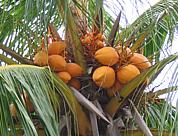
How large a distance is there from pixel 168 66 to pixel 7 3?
0.62 m

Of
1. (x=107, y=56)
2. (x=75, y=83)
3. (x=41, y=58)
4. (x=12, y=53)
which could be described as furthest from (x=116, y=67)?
(x=12, y=53)

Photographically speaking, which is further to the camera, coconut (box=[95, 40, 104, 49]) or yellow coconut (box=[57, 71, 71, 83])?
coconut (box=[95, 40, 104, 49])

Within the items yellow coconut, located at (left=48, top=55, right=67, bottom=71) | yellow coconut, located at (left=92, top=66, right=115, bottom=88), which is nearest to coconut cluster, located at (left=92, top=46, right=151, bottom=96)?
yellow coconut, located at (left=92, top=66, right=115, bottom=88)

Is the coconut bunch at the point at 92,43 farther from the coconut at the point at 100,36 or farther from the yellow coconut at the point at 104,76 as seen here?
the yellow coconut at the point at 104,76

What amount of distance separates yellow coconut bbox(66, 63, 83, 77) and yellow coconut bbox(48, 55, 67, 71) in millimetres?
23

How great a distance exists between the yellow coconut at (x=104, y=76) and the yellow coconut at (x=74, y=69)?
2.7 inches

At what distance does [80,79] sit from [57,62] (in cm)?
12

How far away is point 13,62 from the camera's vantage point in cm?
168

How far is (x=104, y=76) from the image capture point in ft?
5.30

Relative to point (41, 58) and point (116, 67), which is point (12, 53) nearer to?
point (41, 58)

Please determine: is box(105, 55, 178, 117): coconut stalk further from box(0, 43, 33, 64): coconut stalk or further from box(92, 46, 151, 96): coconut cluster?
box(0, 43, 33, 64): coconut stalk

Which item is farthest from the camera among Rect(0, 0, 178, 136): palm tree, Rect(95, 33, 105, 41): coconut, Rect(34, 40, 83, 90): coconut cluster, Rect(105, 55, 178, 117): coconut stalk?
Rect(95, 33, 105, 41): coconut

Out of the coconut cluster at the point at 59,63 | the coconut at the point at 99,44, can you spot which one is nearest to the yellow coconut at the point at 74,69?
the coconut cluster at the point at 59,63

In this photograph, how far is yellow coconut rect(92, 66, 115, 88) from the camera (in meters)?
1.62
